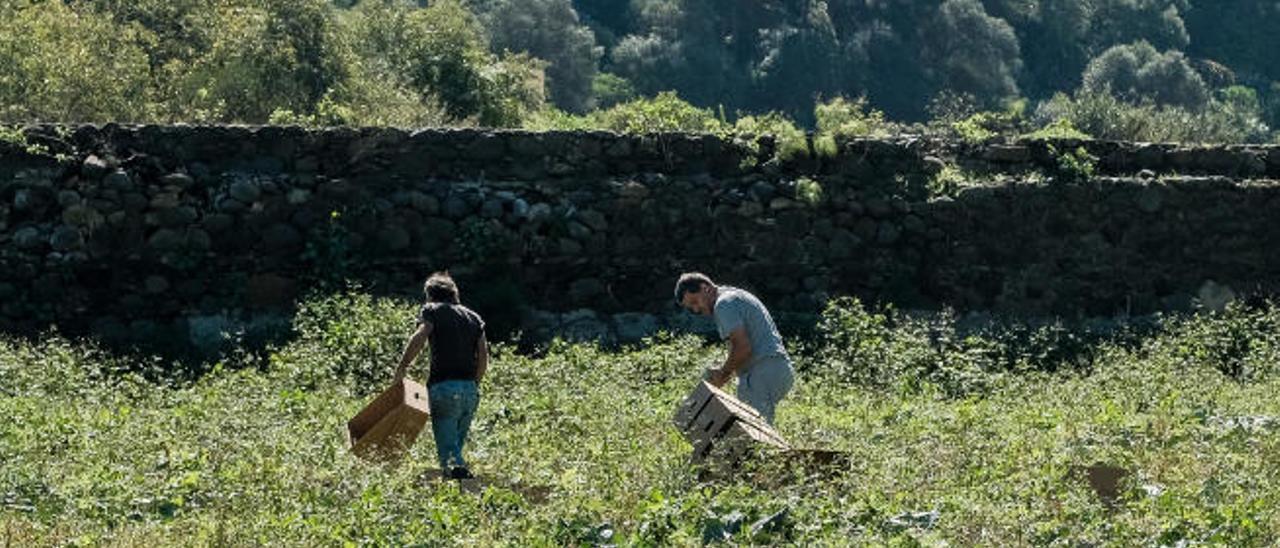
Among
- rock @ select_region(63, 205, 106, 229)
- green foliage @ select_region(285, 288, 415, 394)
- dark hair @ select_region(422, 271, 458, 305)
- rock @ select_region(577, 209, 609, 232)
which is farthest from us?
rock @ select_region(577, 209, 609, 232)

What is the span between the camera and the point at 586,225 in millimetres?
17172

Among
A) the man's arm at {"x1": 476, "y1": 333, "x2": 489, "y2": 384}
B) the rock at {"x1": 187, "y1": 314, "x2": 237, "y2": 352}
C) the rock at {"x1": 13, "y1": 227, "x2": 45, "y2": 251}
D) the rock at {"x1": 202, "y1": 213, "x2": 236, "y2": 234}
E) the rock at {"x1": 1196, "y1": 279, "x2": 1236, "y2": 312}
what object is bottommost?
the rock at {"x1": 187, "y1": 314, "x2": 237, "y2": 352}

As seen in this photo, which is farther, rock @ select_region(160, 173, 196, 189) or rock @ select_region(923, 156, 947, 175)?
rock @ select_region(923, 156, 947, 175)

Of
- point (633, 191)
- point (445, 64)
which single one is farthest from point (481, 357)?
point (445, 64)

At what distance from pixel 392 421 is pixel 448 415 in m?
0.28

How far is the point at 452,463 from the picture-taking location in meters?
11.0

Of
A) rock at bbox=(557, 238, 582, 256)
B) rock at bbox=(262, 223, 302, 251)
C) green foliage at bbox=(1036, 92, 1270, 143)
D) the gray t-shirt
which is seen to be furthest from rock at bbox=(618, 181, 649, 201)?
the gray t-shirt

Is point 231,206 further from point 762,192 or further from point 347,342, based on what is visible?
point 762,192

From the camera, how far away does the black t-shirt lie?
11.3 m

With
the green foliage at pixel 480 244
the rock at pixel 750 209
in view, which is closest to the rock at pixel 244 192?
the green foliage at pixel 480 244

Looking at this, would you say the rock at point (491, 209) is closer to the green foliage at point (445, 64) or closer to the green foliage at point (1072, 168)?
the green foliage at point (445, 64)

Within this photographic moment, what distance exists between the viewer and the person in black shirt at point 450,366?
11141 millimetres

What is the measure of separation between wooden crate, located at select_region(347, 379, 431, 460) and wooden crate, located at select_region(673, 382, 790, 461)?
51.1 inches

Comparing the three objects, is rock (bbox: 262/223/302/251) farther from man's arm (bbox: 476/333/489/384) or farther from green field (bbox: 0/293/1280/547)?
man's arm (bbox: 476/333/489/384)
